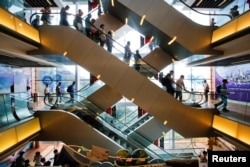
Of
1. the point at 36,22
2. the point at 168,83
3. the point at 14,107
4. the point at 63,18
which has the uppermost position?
the point at 63,18

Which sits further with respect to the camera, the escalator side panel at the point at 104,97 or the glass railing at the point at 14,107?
the escalator side panel at the point at 104,97

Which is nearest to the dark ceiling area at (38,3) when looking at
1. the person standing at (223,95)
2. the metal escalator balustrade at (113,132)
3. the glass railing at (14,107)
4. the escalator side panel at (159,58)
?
the escalator side panel at (159,58)

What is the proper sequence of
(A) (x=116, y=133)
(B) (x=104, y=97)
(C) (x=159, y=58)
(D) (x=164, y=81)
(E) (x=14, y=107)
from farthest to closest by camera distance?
(C) (x=159, y=58), (B) (x=104, y=97), (A) (x=116, y=133), (D) (x=164, y=81), (E) (x=14, y=107)

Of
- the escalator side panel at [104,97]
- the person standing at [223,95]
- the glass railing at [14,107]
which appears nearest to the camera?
the glass railing at [14,107]

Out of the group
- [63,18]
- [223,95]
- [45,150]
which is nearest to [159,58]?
[223,95]

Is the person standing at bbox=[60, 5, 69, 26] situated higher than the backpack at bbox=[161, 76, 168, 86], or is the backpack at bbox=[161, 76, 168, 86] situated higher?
the person standing at bbox=[60, 5, 69, 26]

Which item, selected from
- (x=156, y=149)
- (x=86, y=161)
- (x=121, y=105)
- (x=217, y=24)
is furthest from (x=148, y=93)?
(x=121, y=105)

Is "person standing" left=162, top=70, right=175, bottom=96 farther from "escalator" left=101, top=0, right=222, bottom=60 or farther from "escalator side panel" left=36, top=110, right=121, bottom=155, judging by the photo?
"escalator side panel" left=36, top=110, right=121, bottom=155

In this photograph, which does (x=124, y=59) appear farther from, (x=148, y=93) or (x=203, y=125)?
(x=203, y=125)

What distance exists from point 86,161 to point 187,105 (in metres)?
7.74

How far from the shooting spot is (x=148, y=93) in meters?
12.5

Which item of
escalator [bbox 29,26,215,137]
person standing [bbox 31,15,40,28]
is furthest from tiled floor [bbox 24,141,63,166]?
person standing [bbox 31,15,40,28]

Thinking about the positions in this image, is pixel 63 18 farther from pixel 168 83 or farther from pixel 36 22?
pixel 168 83

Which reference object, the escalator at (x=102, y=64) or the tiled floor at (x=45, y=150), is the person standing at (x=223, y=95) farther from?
the tiled floor at (x=45, y=150)
